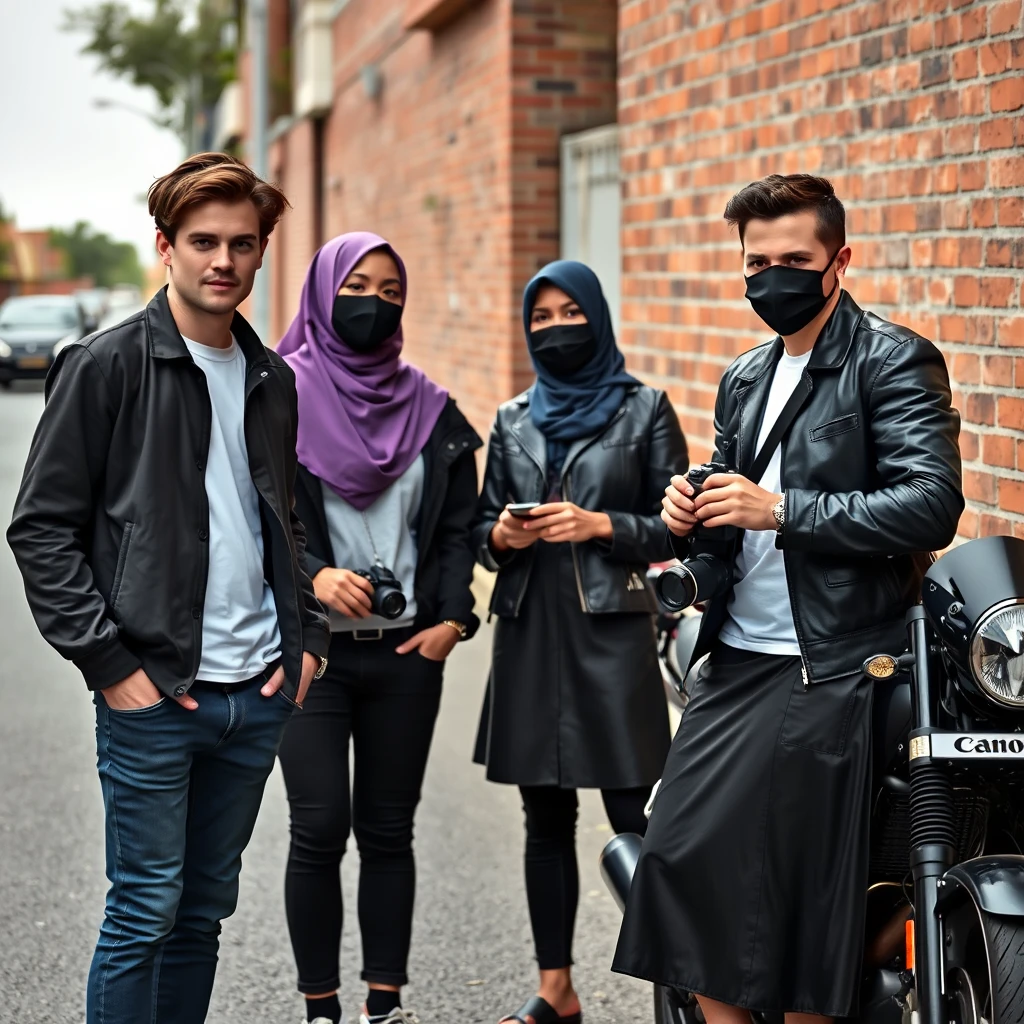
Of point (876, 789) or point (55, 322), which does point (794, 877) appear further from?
point (55, 322)

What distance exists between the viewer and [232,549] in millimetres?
3135

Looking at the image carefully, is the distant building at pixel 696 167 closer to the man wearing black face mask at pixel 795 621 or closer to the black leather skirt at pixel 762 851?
the man wearing black face mask at pixel 795 621

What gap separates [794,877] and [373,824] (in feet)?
4.34

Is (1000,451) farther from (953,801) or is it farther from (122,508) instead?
(122,508)

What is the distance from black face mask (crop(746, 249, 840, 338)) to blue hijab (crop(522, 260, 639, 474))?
0.96 metres

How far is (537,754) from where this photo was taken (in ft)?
13.2

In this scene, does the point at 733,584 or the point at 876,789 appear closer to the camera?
the point at 876,789

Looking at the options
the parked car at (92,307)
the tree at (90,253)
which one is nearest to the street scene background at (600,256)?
the parked car at (92,307)

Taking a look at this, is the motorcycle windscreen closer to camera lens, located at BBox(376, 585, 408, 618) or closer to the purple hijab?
camera lens, located at BBox(376, 585, 408, 618)

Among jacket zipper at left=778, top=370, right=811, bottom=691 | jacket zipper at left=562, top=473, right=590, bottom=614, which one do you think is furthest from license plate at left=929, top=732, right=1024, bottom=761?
jacket zipper at left=562, top=473, right=590, bottom=614

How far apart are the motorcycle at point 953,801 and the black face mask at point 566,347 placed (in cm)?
139

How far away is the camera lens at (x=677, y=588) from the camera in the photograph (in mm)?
3033

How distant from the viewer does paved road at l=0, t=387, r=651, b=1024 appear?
4.26 m

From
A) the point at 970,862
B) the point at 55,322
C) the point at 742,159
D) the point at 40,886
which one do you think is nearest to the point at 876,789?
the point at 970,862
